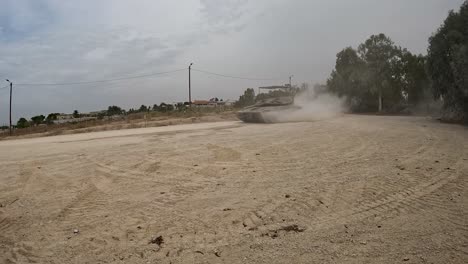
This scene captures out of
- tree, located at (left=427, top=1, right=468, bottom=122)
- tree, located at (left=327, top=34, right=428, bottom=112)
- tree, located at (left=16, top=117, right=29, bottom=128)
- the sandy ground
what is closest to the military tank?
tree, located at (left=427, top=1, right=468, bottom=122)

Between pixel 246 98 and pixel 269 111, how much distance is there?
29.8 m

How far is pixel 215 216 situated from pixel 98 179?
318 cm

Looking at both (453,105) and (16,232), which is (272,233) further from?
(453,105)

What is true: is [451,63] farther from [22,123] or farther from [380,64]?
[22,123]

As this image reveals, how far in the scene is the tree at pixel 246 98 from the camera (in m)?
47.8

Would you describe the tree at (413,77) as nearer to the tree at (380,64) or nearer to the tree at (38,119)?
the tree at (380,64)

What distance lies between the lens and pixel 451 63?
49.7ft

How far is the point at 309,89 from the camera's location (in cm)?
3872

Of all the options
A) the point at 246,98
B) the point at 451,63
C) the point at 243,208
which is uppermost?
the point at 246,98

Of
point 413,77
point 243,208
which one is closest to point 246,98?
point 413,77

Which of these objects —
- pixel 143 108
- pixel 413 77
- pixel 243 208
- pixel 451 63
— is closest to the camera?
pixel 243 208

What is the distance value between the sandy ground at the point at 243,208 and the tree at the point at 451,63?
873 cm

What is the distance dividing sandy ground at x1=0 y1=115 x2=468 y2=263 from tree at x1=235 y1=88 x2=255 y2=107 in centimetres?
3954

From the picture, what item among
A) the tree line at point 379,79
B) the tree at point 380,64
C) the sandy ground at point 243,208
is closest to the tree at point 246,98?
the tree line at point 379,79
